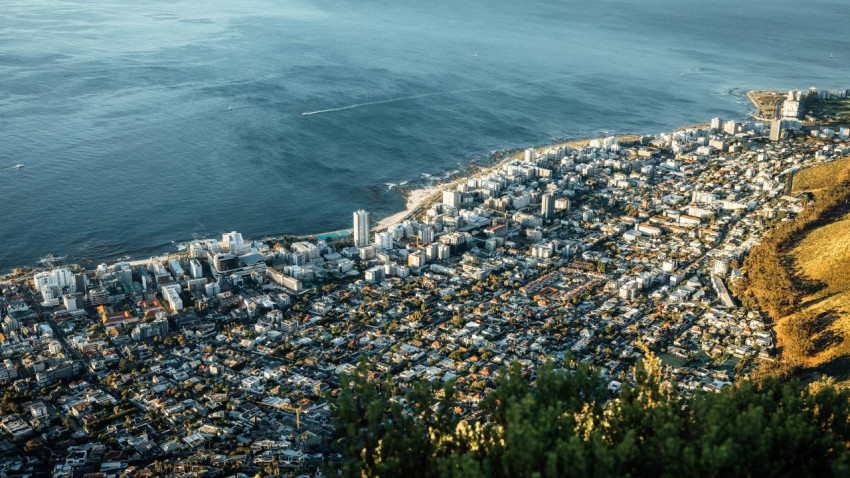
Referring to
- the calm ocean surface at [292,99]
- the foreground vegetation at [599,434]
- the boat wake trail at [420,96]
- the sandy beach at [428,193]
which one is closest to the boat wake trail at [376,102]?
the boat wake trail at [420,96]

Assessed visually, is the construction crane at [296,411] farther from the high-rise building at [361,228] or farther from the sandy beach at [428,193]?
the sandy beach at [428,193]

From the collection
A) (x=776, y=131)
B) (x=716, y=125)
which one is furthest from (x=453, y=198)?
(x=776, y=131)

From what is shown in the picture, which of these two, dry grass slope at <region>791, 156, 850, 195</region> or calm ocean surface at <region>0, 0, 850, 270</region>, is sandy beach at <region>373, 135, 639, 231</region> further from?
dry grass slope at <region>791, 156, 850, 195</region>

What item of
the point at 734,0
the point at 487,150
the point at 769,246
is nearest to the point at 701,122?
the point at 487,150

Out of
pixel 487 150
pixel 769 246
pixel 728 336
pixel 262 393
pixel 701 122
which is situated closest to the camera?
pixel 262 393

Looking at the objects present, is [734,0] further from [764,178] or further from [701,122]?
[764,178]

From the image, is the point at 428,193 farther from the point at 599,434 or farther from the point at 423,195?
the point at 599,434
